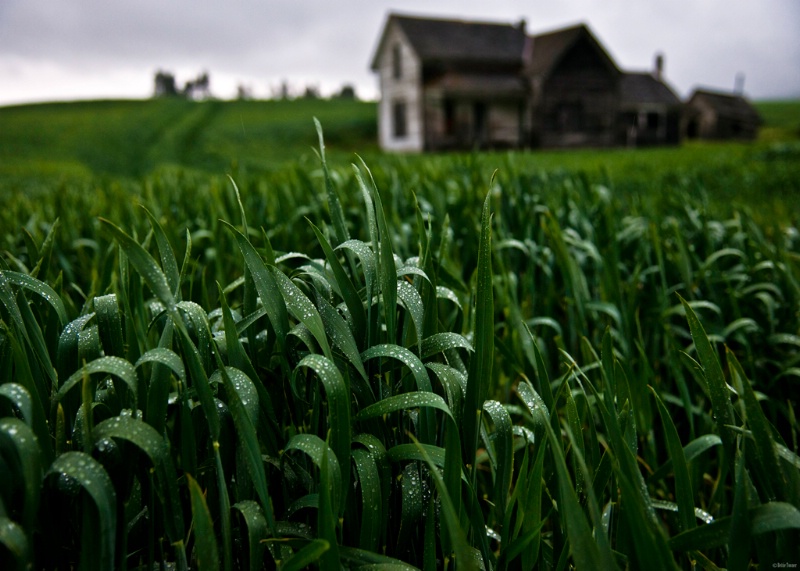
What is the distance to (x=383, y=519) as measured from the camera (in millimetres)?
1011

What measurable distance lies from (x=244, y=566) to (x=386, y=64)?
29.0 metres

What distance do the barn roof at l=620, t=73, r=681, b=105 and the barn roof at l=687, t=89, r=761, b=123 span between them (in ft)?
17.3

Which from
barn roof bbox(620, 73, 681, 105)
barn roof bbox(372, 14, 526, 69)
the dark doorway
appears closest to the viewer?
barn roof bbox(372, 14, 526, 69)

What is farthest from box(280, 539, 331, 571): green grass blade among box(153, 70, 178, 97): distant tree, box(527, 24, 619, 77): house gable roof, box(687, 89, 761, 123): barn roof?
box(153, 70, 178, 97): distant tree

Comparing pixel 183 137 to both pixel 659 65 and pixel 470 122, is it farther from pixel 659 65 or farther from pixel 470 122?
pixel 659 65

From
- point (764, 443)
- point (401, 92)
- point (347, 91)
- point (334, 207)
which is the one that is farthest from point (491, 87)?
point (347, 91)

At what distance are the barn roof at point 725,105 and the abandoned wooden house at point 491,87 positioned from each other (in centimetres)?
1493

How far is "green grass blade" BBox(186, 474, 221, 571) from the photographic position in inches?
31.0

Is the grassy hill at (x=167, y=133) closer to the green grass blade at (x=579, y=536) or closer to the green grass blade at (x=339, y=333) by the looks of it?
the green grass blade at (x=339, y=333)

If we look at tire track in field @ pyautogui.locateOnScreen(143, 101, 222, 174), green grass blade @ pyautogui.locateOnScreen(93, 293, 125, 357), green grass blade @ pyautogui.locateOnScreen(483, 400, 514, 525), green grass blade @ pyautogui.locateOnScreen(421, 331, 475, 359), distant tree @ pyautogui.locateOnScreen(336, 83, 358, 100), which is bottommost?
green grass blade @ pyautogui.locateOnScreen(483, 400, 514, 525)

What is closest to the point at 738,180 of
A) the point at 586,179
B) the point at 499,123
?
the point at 586,179

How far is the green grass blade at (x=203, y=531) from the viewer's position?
31.0 inches

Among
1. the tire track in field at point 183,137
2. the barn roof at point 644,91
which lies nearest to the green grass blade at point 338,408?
the tire track in field at point 183,137

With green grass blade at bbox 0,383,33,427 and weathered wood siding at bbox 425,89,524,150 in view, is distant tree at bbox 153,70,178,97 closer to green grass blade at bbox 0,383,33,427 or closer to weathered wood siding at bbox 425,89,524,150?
weathered wood siding at bbox 425,89,524,150
